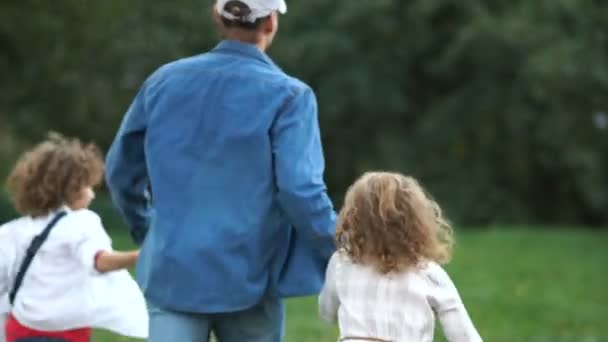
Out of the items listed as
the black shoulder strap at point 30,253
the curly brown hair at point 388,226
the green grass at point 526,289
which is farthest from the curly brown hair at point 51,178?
the green grass at point 526,289

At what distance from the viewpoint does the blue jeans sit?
14.3ft

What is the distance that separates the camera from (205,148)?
4.32 meters

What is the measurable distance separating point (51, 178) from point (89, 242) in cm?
31

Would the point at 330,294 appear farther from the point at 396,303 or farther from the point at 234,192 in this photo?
the point at 234,192

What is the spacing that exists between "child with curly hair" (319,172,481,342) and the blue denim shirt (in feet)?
0.31

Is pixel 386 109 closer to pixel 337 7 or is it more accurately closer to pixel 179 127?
pixel 337 7

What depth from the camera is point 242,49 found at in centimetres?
447

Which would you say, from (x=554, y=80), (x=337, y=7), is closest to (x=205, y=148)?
(x=554, y=80)

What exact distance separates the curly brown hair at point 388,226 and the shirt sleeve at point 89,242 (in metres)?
1.25

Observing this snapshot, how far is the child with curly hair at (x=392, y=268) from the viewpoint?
4.25m

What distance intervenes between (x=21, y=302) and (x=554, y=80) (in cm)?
2048

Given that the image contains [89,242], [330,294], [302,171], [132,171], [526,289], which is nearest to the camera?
[302,171]

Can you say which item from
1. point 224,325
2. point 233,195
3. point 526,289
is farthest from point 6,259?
point 526,289

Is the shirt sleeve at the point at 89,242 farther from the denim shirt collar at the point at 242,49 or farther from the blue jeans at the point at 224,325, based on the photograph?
the denim shirt collar at the point at 242,49
